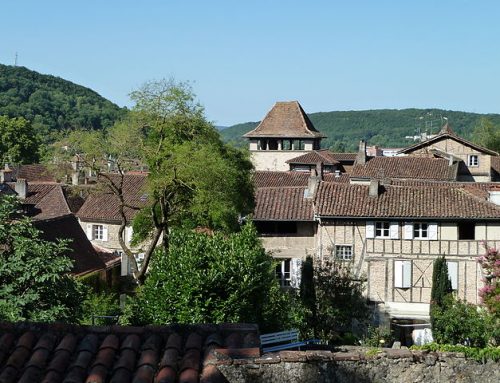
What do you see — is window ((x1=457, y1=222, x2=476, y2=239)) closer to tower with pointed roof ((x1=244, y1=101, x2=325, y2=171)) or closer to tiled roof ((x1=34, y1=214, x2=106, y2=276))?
tiled roof ((x1=34, y1=214, x2=106, y2=276))

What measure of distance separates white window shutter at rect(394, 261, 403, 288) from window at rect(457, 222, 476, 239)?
291cm

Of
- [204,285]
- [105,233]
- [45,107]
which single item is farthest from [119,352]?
[45,107]

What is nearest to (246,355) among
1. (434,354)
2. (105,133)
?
(434,354)

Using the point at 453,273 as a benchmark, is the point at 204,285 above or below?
above

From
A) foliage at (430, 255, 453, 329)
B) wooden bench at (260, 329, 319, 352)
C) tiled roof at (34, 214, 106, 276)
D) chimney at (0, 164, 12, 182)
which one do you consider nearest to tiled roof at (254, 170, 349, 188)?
tiled roof at (34, 214, 106, 276)

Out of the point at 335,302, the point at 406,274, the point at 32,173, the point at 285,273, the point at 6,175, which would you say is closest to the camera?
the point at 335,302

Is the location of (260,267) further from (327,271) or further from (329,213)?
(329,213)

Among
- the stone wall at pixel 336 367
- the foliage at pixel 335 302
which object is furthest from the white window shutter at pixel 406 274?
the stone wall at pixel 336 367

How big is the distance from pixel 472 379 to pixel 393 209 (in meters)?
16.4

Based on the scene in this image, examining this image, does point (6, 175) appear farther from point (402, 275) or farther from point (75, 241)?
point (402, 275)

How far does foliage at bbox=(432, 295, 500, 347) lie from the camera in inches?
1070

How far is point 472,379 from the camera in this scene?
1892 cm

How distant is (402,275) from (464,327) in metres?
6.73

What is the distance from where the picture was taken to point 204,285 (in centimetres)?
2036
